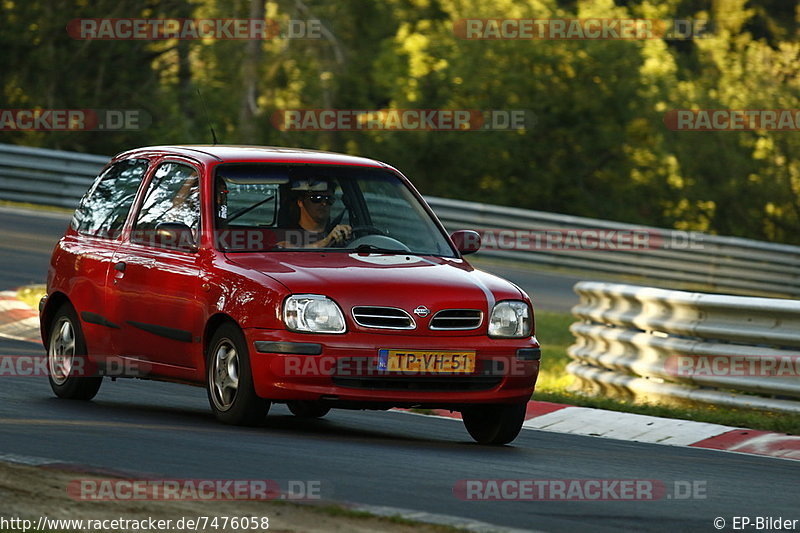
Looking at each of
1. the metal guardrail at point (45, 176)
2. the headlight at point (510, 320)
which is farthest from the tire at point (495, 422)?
the metal guardrail at point (45, 176)

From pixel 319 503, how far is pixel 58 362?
186 inches

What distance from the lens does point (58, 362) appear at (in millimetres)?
10836

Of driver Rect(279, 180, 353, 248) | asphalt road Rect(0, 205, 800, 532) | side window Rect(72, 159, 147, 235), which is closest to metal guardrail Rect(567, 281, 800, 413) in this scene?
asphalt road Rect(0, 205, 800, 532)

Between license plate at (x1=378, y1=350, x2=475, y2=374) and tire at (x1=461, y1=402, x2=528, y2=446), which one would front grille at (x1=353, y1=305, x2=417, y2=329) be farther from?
tire at (x1=461, y1=402, x2=528, y2=446)

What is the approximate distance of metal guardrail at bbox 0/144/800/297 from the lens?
25281mm

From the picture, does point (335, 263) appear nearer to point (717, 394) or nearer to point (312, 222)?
point (312, 222)

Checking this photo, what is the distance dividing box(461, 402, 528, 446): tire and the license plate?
0.48 m

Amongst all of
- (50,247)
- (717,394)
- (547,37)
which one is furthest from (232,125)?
(717,394)

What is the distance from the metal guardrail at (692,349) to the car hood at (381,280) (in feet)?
9.22

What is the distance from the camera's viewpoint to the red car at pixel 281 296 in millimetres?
8867

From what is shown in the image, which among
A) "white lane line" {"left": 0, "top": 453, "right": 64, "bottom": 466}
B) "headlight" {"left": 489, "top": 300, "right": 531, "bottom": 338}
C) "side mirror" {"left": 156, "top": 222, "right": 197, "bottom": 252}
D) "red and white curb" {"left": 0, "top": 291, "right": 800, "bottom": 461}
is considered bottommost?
"red and white curb" {"left": 0, "top": 291, "right": 800, "bottom": 461}

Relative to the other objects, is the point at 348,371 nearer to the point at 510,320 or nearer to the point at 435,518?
the point at 510,320

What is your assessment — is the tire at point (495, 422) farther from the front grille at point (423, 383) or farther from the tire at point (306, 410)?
the tire at point (306, 410)

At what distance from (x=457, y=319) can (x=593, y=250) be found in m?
16.8
